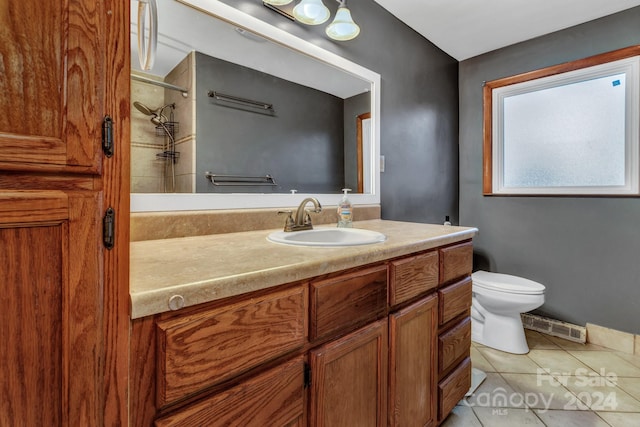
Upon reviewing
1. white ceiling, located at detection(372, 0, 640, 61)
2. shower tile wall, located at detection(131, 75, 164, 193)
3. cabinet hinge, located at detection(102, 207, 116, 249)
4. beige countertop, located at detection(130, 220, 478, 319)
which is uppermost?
white ceiling, located at detection(372, 0, 640, 61)

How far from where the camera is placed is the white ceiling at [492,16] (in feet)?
6.28

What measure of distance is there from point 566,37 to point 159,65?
2.69m

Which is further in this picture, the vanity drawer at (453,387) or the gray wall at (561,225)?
the gray wall at (561,225)

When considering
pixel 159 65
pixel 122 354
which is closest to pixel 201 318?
pixel 122 354

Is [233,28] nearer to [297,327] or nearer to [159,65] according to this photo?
[159,65]

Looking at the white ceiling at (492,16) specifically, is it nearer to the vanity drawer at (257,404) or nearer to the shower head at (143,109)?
the shower head at (143,109)

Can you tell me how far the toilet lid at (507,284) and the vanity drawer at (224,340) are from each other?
1.70 m

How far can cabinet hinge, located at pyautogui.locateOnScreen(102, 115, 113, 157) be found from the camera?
454 millimetres

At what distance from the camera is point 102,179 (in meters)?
0.46

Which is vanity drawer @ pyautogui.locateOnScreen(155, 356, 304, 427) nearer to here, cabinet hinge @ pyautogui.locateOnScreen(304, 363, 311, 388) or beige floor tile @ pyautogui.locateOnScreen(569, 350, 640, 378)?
cabinet hinge @ pyautogui.locateOnScreen(304, 363, 311, 388)

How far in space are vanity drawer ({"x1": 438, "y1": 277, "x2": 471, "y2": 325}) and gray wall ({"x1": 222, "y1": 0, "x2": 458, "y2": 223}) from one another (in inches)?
28.8

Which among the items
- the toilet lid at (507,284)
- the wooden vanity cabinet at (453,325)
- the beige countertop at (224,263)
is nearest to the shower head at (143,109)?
the beige countertop at (224,263)

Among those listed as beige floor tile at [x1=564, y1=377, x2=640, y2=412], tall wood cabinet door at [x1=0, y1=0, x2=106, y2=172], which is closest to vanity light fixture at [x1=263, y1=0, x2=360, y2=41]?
tall wood cabinet door at [x1=0, y1=0, x2=106, y2=172]

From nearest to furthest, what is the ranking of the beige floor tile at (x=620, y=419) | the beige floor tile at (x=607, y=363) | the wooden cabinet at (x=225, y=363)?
1. the wooden cabinet at (x=225, y=363)
2. the beige floor tile at (x=620, y=419)
3. the beige floor tile at (x=607, y=363)
